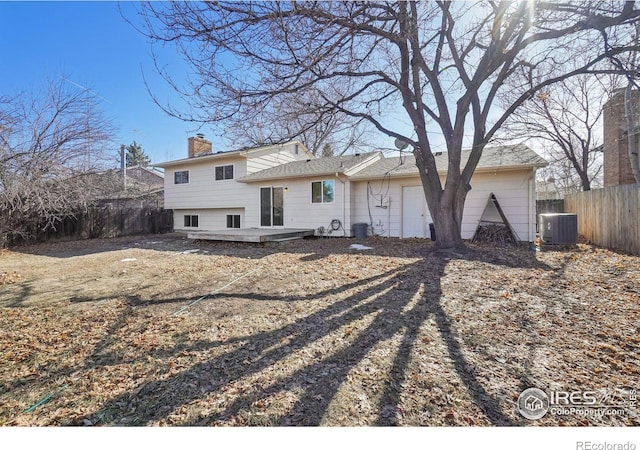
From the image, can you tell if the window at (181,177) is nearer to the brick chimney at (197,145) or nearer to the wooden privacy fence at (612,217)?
the brick chimney at (197,145)

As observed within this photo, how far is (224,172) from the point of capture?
14.8 metres

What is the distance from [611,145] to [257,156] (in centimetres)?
1668

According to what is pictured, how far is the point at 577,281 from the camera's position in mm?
4863

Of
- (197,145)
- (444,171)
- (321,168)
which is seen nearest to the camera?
(444,171)

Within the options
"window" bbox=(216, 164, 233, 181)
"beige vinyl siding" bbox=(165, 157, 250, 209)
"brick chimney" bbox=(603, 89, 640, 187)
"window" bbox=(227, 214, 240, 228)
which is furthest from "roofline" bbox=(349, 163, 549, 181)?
"brick chimney" bbox=(603, 89, 640, 187)

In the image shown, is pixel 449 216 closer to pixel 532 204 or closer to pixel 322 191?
pixel 532 204

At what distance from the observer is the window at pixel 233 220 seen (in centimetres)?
1496

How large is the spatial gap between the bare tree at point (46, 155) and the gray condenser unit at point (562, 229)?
15679 millimetres

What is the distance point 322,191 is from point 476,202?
18.7 ft

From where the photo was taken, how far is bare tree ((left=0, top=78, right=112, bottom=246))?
362 inches

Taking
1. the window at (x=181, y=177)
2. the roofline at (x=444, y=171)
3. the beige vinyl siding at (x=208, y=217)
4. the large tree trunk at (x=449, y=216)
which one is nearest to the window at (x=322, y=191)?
the roofline at (x=444, y=171)

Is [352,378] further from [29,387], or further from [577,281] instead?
[577,281]

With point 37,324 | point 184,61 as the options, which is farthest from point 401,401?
point 184,61

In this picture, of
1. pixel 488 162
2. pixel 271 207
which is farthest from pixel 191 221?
pixel 488 162
